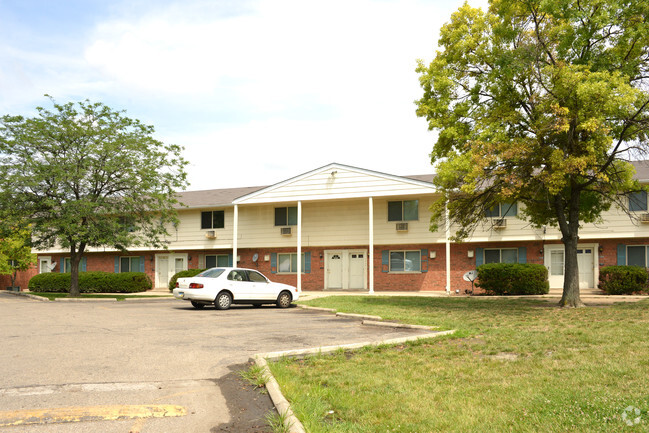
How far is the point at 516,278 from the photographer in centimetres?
2362

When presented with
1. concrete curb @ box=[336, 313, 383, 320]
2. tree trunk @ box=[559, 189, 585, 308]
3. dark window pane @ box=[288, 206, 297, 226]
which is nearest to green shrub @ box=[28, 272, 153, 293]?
dark window pane @ box=[288, 206, 297, 226]

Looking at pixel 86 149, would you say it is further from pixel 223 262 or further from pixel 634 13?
pixel 634 13

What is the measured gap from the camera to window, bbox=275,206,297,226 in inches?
1176

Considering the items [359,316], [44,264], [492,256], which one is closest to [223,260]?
[44,264]

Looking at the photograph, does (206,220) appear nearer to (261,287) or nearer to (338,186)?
(338,186)

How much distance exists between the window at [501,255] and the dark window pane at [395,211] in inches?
179

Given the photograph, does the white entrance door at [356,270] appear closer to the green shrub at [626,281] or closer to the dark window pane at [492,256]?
the dark window pane at [492,256]

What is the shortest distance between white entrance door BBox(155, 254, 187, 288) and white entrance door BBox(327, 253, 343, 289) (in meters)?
9.39

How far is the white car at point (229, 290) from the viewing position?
17.6 metres

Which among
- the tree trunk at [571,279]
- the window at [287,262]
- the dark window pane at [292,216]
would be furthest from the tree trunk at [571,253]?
the window at [287,262]

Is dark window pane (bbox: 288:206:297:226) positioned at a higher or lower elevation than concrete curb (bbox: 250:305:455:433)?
higher

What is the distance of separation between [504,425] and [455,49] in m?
14.9

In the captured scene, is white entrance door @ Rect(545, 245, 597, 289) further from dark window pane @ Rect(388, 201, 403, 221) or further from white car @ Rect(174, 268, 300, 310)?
white car @ Rect(174, 268, 300, 310)

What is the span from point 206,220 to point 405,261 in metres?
11.9
